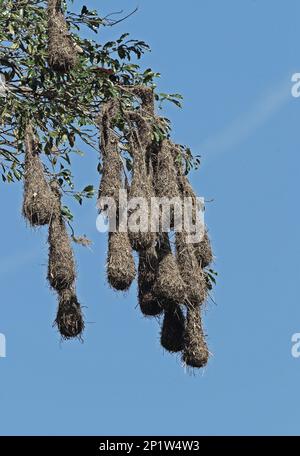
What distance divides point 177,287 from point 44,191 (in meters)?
1.21

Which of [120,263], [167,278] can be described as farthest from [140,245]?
[167,278]

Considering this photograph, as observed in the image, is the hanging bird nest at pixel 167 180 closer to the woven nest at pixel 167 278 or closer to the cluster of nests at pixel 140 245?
the cluster of nests at pixel 140 245

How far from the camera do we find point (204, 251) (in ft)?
36.9

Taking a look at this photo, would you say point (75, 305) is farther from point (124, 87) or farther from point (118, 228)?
point (124, 87)

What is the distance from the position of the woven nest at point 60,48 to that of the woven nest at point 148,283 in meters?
1.45

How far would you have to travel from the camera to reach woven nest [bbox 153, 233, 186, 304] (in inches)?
418

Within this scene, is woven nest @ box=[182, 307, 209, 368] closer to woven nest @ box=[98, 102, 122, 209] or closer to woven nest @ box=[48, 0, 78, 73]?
woven nest @ box=[98, 102, 122, 209]

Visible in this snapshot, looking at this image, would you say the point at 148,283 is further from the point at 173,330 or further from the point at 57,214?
the point at 57,214

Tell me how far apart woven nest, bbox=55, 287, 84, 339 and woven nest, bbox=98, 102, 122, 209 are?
797mm

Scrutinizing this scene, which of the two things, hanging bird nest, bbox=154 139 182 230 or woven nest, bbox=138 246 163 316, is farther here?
woven nest, bbox=138 246 163 316

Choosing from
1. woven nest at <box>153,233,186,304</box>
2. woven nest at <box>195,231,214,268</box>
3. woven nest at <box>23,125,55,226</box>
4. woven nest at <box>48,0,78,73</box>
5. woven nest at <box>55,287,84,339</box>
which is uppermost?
woven nest at <box>48,0,78,73</box>

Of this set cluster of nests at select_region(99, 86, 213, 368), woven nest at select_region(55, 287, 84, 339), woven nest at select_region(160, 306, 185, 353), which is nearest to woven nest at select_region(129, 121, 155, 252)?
cluster of nests at select_region(99, 86, 213, 368)

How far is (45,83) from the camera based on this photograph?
12414mm

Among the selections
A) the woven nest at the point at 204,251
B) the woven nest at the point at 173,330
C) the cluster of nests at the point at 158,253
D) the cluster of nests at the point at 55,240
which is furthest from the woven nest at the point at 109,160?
the woven nest at the point at 173,330
